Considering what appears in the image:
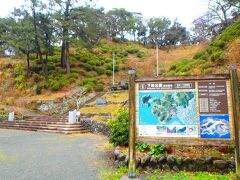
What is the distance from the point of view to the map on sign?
15.7 feet

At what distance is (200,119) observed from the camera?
Answer: 4727 millimetres

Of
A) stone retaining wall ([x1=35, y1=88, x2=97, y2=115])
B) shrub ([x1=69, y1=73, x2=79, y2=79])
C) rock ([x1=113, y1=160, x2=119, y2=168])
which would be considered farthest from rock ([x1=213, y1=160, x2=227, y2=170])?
shrub ([x1=69, y1=73, x2=79, y2=79])

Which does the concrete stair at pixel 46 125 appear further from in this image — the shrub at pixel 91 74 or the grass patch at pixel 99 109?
the shrub at pixel 91 74

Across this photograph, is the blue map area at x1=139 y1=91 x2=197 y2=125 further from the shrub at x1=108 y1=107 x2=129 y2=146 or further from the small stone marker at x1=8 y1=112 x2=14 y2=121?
the small stone marker at x1=8 y1=112 x2=14 y2=121

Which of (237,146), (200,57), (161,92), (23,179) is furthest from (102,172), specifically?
(200,57)

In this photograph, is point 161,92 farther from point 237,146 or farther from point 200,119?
point 237,146

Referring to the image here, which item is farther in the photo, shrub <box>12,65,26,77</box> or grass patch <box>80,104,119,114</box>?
shrub <box>12,65,26,77</box>

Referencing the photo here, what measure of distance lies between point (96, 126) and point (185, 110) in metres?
9.10

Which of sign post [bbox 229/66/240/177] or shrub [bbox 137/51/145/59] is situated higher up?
shrub [bbox 137/51/145/59]

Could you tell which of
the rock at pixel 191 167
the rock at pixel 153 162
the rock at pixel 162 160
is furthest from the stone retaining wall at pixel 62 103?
the rock at pixel 191 167

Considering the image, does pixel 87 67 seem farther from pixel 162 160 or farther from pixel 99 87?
pixel 162 160

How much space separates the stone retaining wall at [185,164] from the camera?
485cm

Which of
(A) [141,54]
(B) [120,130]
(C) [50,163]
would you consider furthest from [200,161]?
(A) [141,54]

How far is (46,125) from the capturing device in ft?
50.8
